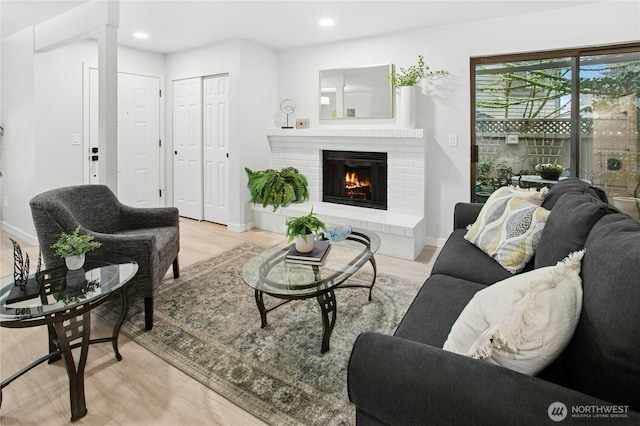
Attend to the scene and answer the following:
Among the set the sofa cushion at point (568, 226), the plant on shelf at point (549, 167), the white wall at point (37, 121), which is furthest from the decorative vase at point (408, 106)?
the white wall at point (37, 121)

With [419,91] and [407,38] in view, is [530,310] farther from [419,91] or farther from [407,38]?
[407,38]

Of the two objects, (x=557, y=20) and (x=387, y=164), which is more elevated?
(x=557, y=20)

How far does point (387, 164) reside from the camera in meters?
4.52

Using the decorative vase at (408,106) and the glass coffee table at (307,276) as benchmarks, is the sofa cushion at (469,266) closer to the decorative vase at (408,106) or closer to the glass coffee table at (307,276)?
the glass coffee table at (307,276)

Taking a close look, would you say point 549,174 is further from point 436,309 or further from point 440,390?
point 440,390

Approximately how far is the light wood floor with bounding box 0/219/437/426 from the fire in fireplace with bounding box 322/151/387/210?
3.17m

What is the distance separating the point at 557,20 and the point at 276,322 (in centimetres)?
370

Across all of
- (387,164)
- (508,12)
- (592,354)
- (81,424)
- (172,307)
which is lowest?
(81,424)

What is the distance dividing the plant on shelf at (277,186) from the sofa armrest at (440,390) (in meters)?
3.82

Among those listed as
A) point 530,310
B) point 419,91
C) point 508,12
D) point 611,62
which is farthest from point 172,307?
point 611,62

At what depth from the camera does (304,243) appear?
242 centimetres

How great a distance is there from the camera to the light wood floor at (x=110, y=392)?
166 centimetres

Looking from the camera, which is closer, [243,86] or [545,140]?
[545,140]

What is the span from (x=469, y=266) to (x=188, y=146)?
4531mm
